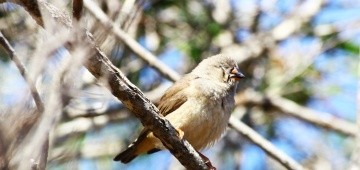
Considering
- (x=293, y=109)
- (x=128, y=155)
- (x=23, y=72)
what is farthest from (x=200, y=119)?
(x=293, y=109)

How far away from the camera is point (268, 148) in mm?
7715

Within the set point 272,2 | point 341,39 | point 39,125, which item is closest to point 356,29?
point 341,39

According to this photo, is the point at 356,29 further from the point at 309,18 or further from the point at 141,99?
the point at 141,99

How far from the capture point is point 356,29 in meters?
10.0

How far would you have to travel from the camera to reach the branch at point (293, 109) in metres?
9.51

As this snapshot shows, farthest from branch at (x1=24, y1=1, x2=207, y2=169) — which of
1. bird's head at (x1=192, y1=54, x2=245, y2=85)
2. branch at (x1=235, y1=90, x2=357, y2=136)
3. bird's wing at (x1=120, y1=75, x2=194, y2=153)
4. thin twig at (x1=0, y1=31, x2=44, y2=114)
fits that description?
branch at (x1=235, y1=90, x2=357, y2=136)

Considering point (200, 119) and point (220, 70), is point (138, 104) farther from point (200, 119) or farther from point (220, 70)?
point (220, 70)

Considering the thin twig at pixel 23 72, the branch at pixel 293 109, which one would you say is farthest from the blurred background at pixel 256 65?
the thin twig at pixel 23 72

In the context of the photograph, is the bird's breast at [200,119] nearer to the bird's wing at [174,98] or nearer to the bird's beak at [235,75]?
the bird's wing at [174,98]

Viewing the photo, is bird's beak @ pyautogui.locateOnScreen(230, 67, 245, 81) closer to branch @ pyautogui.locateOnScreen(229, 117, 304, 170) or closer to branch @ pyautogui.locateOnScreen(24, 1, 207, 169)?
branch @ pyautogui.locateOnScreen(229, 117, 304, 170)

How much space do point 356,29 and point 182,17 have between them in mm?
2082

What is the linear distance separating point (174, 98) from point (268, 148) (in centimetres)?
120

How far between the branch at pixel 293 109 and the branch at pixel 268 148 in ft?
5.89

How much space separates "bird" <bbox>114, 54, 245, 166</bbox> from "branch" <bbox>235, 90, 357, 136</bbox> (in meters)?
2.38
